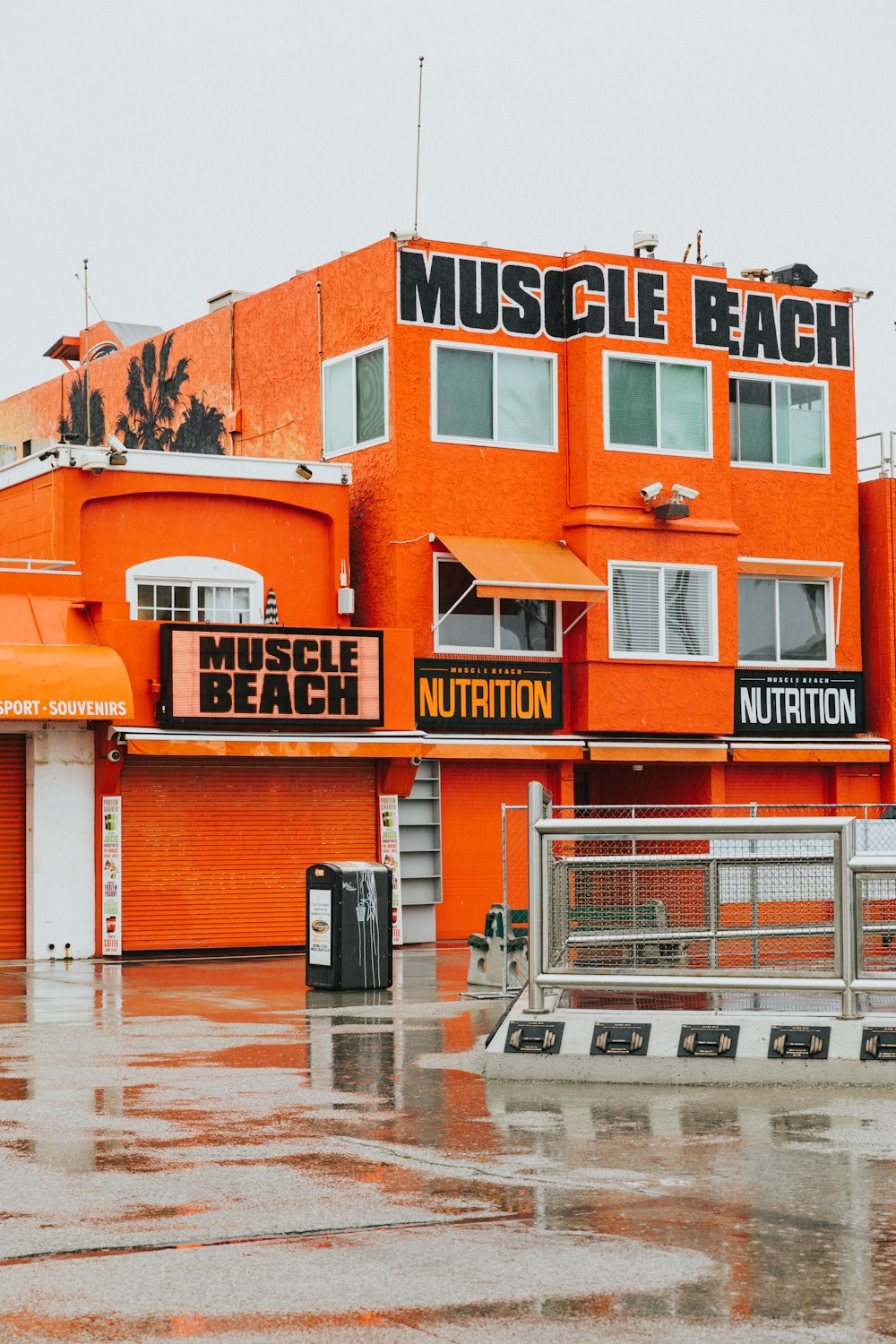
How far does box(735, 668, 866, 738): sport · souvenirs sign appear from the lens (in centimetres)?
3108

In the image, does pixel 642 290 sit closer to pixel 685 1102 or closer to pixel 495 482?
pixel 495 482

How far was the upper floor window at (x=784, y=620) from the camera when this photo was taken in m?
31.9

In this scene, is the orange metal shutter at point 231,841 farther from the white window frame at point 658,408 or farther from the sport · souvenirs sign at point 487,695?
the white window frame at point 658,408

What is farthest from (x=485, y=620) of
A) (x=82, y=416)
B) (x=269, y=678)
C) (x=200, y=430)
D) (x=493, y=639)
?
(x=82, y=416)

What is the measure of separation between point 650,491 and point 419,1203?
2200 centimetres

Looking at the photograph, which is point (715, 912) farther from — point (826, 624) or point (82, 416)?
point (82, 416)

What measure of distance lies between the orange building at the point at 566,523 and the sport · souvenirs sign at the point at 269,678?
0.35 m

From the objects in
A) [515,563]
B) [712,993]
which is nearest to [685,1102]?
[712,993]

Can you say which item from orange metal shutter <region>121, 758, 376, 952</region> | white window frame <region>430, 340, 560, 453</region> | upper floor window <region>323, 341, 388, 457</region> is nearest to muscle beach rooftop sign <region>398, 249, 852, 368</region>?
white window frame <region>430, 340, 560, 453</region>

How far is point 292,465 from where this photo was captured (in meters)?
27.8

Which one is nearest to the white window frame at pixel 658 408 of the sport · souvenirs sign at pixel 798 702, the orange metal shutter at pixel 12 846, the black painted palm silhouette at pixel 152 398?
the sport · souvenirs sign at pixel 798 702

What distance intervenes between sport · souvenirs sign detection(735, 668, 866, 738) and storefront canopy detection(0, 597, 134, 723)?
36.9ft

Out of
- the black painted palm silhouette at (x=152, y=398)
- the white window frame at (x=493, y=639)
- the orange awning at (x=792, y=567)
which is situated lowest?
the white window frame at (x=493, y=639)

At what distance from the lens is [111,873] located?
2545 cm
